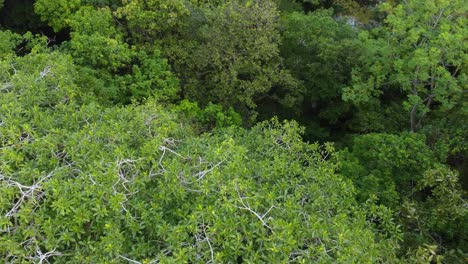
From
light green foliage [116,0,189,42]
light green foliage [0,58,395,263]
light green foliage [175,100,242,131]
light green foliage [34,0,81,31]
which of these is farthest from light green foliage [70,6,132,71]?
light green foliage [0,58,395,263]

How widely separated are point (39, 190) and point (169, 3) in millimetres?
9617

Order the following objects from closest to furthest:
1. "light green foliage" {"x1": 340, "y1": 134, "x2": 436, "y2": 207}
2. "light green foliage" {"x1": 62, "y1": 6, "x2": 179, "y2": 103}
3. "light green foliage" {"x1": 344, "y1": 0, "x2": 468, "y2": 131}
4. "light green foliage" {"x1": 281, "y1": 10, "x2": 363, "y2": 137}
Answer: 1. "light green foliage" {"x1": 340, "y1": 134, "x2": 436, "y2": 207}
2. "light green foliage" {"x1": 344, "y1": 0, "x2": 468, "y2": 131}
3. "light green foliage" {"x1": 62, "y1": 6, "x2": 179, "y2": 103}
4. "light green foliage" {"x1": 281, "y1": 10, "x2": 363, "y2": 137}

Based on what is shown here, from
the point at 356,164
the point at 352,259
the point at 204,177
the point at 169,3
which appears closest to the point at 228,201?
the point at 204,177

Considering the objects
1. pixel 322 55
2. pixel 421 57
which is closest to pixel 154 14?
pixel 322 55

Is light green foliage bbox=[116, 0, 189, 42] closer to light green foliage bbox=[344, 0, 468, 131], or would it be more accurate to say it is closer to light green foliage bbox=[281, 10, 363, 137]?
light green foliage bbox=[281, 10, 363, 137]

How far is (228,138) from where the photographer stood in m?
7.47

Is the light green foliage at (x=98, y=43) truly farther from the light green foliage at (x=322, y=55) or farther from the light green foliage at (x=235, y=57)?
the light green foliage at (x=322, y=55)

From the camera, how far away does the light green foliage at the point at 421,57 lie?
42.2ft

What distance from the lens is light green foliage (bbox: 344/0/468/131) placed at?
42.2 ft

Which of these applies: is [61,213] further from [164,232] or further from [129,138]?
[129,138]

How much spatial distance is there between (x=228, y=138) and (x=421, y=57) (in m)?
8.01

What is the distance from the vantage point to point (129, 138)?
7090 millimetres

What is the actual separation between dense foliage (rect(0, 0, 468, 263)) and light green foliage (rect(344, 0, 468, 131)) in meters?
0.06

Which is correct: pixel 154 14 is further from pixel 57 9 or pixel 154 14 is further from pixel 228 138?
pixel 228 138
